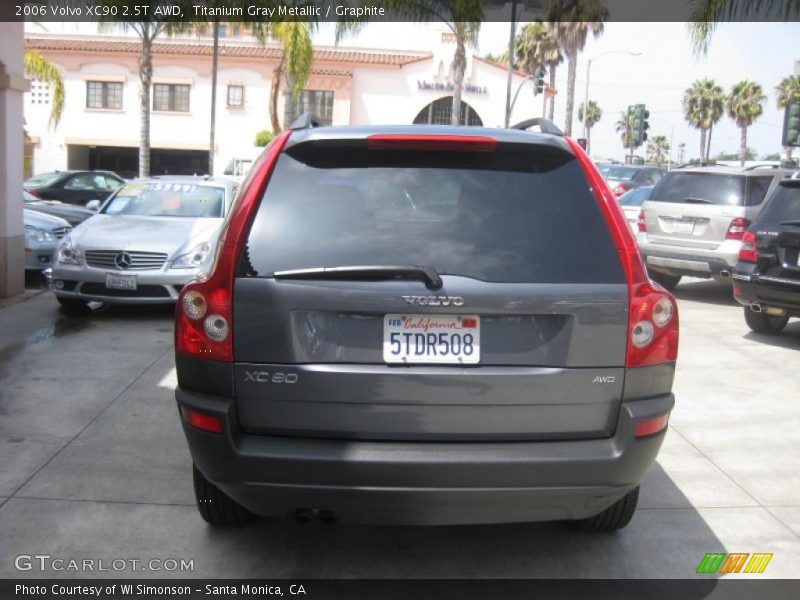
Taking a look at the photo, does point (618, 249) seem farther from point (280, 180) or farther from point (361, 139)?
point (280, 180)

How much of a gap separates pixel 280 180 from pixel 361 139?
35cm

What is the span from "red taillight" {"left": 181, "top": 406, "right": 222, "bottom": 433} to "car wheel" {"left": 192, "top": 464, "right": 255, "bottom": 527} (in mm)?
595

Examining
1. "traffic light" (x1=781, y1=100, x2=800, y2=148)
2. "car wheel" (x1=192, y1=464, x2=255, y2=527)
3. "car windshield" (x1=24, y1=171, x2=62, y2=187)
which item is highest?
"traffic light" (x1=781, y1=100, x2=800, y2=148)

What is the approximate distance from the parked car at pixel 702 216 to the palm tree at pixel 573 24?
24776 millimetres

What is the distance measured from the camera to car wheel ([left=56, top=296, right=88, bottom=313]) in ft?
30.3

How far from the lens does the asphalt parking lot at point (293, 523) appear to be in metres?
3.83

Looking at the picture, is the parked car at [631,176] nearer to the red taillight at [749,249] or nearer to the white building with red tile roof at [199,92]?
the white building with red tile roof at [199,92]

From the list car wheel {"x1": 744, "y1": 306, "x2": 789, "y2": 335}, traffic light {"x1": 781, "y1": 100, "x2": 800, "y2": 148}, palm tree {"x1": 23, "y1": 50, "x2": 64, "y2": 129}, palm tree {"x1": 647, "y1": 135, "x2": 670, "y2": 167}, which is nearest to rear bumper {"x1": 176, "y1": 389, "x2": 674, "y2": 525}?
car wheel {"x1": 744, "y1": 306, "x2": 789, "y2": 335}

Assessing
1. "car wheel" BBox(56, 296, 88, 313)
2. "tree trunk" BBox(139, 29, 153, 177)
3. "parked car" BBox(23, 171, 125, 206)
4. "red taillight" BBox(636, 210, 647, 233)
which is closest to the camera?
"car wheel" BBox(56, 296, 88, 313)

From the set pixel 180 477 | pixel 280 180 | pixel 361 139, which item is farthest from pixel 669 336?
pixel 180 477

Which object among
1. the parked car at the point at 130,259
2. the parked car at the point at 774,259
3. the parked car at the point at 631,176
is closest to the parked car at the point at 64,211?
the parked car at the point at 130,259

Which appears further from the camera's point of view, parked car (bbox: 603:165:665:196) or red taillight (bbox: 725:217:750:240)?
parked car (bbox: 603:165:665:196)

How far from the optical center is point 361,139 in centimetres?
337

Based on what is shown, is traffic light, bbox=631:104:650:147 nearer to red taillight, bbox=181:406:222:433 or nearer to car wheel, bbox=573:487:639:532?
car wheel, bbox=573:487:639:532
